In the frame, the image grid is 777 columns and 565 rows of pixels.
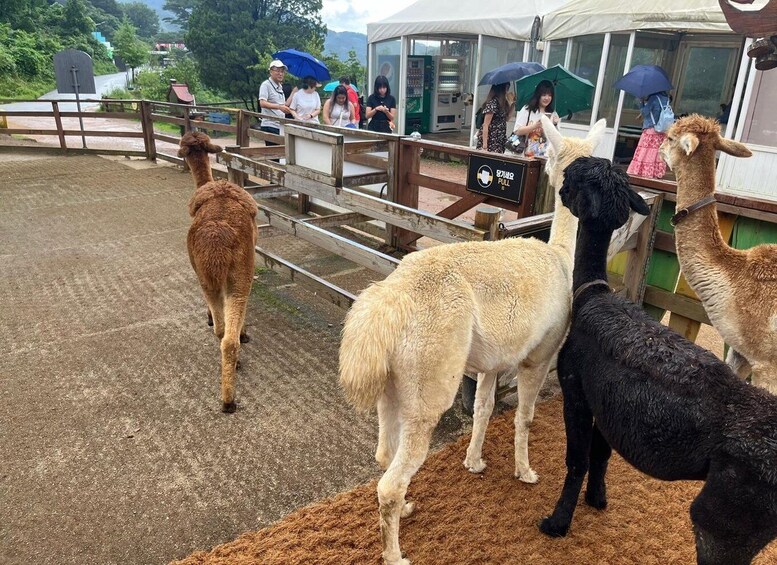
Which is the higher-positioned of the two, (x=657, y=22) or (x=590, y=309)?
(x=657, y=22)

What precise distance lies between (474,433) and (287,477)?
1.14 metres

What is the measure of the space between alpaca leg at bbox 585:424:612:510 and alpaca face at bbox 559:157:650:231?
115 centimetres

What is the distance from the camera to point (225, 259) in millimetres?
3799

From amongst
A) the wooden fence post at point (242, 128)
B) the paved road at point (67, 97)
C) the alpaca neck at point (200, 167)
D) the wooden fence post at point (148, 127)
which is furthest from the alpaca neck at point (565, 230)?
the paved road at point (67, 97)

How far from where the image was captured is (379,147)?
639 cm

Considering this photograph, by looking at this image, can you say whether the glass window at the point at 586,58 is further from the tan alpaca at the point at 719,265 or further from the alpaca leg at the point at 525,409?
the alpaca leg at the point at 525,409

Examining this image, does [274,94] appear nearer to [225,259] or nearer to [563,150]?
[225,259]

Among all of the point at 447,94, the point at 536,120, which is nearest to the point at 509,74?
the point at 536,120

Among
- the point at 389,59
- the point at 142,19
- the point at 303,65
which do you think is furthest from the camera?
the point at 142,19

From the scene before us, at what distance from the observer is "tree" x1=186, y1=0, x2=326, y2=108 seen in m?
27.3

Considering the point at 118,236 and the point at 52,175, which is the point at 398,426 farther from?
the point at 52,175

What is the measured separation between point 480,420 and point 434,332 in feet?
3.71

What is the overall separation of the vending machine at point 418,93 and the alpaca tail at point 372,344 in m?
15.0

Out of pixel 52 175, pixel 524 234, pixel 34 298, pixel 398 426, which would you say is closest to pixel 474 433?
pixel 398 426
